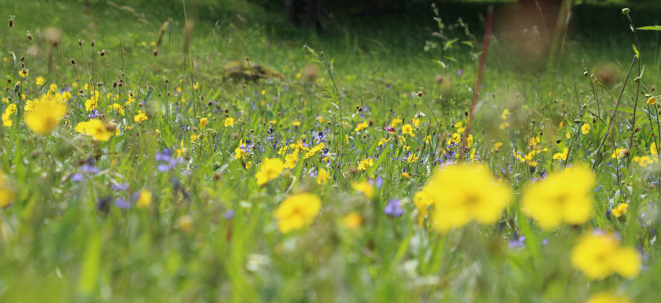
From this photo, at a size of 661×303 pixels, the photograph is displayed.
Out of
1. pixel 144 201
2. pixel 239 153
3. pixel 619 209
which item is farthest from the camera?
pixel 239 153

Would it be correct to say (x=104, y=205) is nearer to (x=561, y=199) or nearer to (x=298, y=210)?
(x=298, y=210)

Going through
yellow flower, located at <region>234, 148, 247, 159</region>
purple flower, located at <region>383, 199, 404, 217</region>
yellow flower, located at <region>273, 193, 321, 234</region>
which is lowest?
yellow flower, located at <region>234, 148, 247, 159</region>

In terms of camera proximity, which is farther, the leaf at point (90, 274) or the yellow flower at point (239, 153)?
the yellow flower at point (239, 153)

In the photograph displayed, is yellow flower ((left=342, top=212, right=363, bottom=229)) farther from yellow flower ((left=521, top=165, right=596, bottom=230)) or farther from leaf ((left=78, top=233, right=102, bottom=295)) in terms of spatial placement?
leaf ((left=78, top=233, right=102, bottom=295))

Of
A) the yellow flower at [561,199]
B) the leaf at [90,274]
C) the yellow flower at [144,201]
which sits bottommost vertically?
the yellow flower at [144,201]

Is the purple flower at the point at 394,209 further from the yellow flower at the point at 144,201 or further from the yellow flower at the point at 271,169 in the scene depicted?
Result: the yellow flower at the point at 144,201

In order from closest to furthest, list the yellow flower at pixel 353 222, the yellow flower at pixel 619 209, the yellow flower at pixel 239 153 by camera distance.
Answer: the yellow flower at pixel 353 222
the yellow flower at pixel 619 209
the yellow flower at pixel 239 153

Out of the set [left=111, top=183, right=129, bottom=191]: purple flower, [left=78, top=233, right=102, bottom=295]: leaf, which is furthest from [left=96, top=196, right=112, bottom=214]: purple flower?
[left=78, top=233, right=102, bottom=295]: leaf

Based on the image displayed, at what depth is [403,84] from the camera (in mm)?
6590

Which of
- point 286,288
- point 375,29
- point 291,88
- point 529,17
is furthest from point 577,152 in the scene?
point 529,17

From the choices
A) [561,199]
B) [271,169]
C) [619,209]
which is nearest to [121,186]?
[271,169]

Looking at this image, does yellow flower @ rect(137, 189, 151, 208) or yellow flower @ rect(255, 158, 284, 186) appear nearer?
yellow flower @ rect(137, 189, 151, 208)

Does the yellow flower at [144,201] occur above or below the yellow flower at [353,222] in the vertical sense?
below

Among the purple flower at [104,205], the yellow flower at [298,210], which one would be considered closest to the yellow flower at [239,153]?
the purple flower at [104,205]
